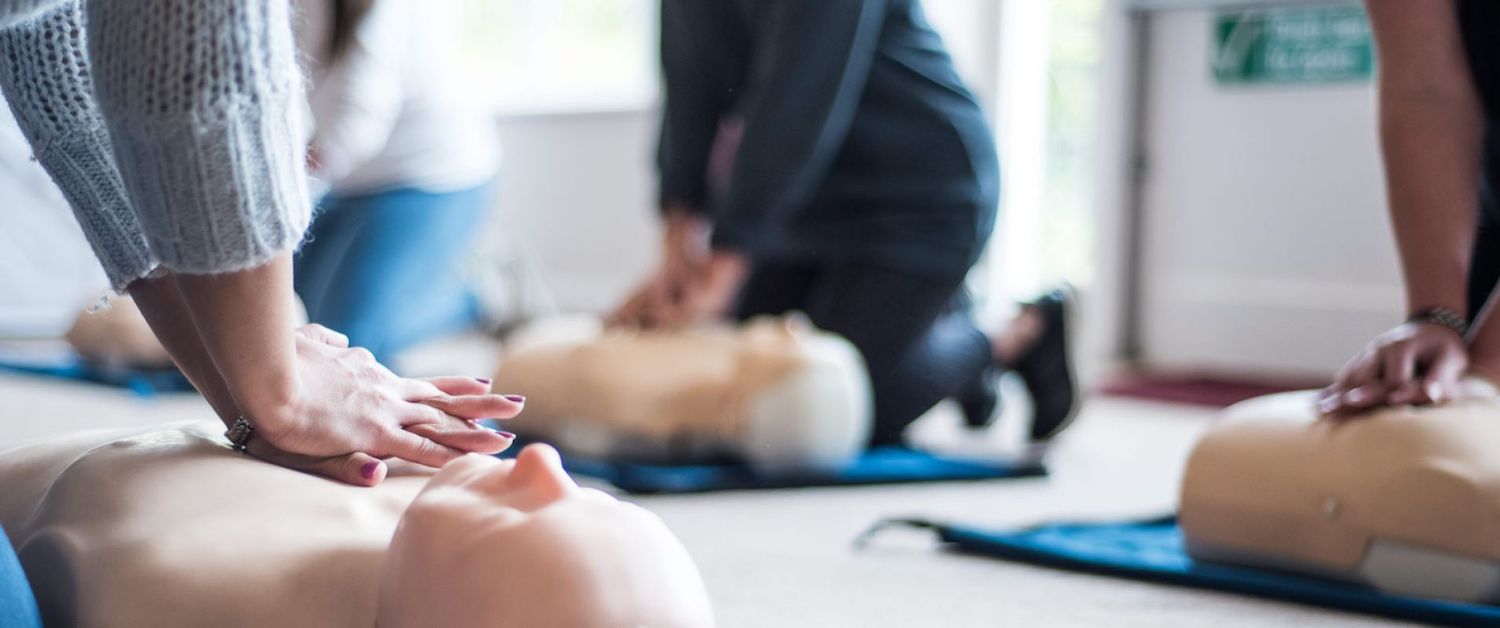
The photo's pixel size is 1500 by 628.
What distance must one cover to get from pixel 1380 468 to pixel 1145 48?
2.94 m

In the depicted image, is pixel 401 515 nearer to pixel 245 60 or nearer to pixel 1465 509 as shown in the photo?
pixel 245 60

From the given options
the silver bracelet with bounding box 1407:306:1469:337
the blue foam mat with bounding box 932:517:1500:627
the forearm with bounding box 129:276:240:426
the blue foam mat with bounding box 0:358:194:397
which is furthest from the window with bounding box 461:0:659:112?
the forearm with bounding box 129:276:240:426

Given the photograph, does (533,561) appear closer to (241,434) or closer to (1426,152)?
(241,434)

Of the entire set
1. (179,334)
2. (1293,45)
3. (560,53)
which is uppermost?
(560,53)

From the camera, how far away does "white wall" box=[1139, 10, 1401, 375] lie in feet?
12.1

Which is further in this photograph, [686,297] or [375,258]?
[375,258]

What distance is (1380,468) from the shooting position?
1332 mm

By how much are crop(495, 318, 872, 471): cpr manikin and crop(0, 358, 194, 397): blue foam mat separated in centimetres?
119

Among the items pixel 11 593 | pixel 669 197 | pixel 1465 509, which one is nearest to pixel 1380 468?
pixel 1465 509

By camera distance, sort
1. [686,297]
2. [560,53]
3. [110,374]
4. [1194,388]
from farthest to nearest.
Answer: [560,53] < [1194,388] < [110,374] < [686,297]

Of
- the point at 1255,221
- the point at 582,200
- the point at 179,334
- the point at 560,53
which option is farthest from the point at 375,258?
the point at 560,53

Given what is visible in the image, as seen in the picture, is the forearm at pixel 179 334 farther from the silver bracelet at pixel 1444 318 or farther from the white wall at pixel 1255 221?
the white wall at pixel 1255 221

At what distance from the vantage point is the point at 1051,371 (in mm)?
2527

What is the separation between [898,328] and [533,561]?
62.8 inches
